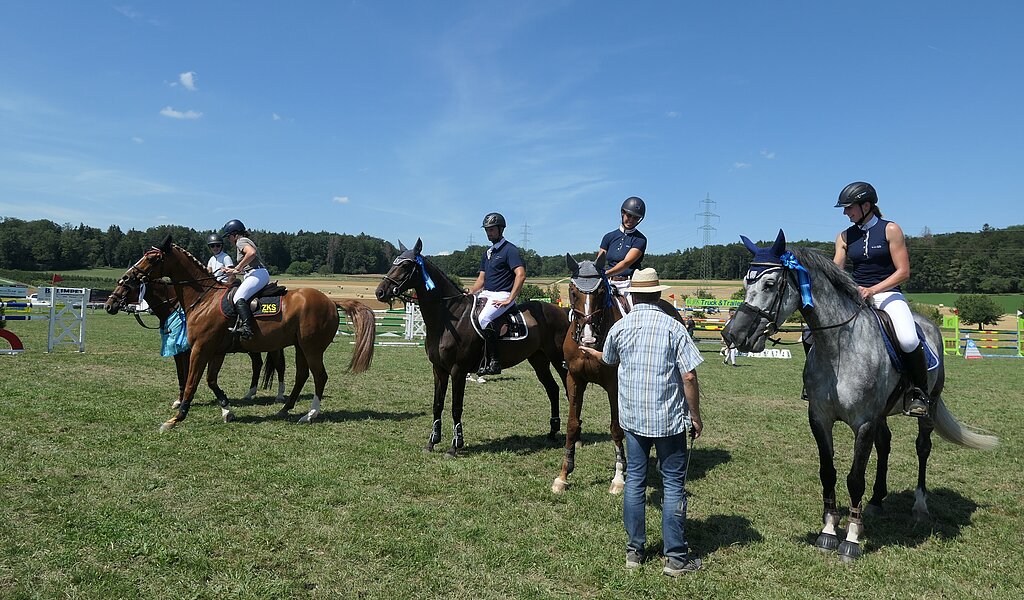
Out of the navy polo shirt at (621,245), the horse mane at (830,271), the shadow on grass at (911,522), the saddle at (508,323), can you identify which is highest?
the navy polo shirt at (621,245)

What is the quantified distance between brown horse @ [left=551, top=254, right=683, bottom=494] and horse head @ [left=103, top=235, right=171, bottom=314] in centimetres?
698

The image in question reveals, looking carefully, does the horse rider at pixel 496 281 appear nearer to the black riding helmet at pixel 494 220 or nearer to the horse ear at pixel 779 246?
the black riding helmet at pixel 494 220

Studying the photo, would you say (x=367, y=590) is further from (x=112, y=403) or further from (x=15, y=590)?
(x=112, y=403)

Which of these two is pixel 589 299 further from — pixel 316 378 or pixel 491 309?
pixel 316 378

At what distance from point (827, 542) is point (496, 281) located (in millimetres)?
4889

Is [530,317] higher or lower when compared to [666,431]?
higher

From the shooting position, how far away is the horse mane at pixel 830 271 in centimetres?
482

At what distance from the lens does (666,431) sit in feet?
13.4

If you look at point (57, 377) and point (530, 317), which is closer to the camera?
point (530, 317)

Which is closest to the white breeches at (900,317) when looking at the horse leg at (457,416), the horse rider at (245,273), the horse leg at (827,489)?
the horse leg at (827,489)

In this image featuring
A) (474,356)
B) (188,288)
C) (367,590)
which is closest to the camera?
(367,590)

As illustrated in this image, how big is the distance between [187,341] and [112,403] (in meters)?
1.65

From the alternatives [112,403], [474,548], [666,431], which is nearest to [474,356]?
[474,548]

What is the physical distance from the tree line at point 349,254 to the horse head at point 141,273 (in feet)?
205
